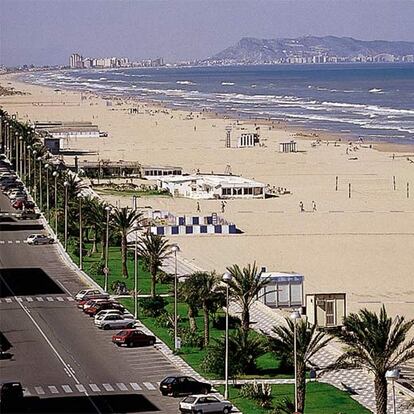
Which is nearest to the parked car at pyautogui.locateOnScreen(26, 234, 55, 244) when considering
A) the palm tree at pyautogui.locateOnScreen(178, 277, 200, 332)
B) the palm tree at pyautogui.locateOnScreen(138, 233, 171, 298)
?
the palm tree at pyautogui.locateOnScreen(138, 233, 171, 298)

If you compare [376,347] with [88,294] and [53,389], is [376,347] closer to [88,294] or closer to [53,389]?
[53,389]

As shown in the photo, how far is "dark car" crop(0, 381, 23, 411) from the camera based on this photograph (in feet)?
86.3

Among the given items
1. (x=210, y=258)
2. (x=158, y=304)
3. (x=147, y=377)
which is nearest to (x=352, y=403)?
(x=147, y=377)

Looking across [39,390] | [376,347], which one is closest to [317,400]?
[376,347]

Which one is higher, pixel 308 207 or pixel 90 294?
pixel 90 294

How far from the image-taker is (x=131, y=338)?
33219mm

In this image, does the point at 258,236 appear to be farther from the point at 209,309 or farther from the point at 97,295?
the point at 209,309

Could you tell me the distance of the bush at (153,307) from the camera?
37781mm

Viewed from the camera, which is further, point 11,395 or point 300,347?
point 11,395

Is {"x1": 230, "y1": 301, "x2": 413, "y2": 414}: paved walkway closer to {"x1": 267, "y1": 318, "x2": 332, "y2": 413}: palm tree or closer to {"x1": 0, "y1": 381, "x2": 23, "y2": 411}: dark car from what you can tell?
{"x1": 267, "y1": 318, "x2": 332, "y2": 413}: palm tree

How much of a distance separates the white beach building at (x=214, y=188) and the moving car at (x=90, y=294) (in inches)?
1155

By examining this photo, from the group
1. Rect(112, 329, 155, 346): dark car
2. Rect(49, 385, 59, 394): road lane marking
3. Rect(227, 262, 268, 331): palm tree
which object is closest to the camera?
Rect(49, 385, 59, 394): road lane marking

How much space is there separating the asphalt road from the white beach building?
26627 mm

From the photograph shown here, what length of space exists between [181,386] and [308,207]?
38608 mm
